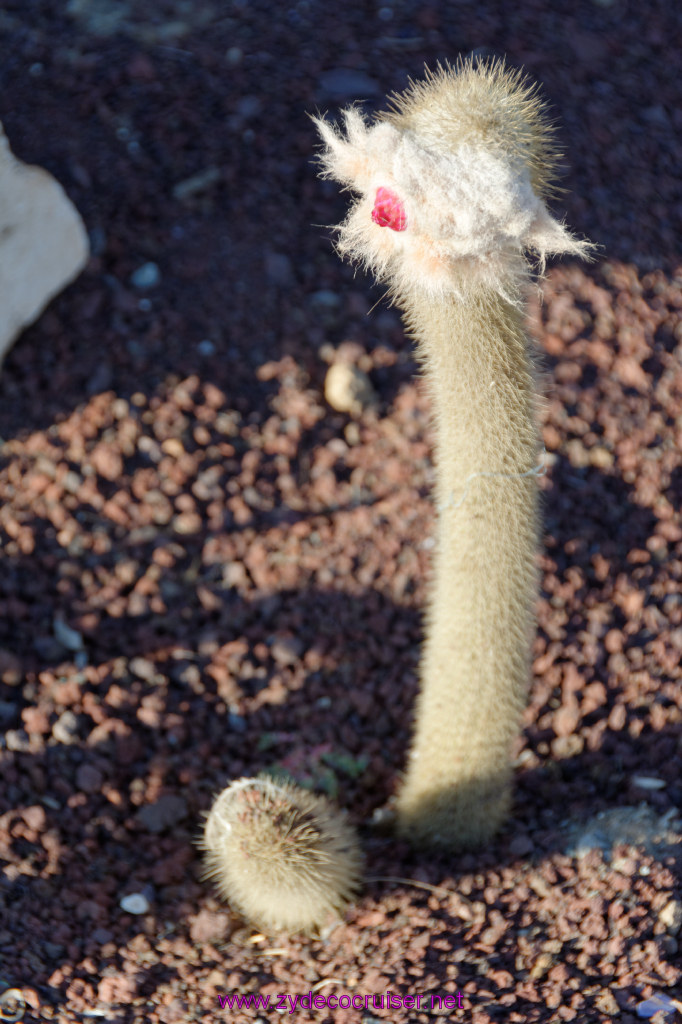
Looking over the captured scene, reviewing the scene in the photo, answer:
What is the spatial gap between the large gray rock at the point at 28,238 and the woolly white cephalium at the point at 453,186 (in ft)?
5.00

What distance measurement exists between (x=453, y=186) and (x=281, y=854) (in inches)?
47.9

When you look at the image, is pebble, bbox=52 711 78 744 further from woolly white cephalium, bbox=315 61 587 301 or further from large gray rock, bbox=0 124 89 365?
woolly white cephalium, bbox=315 61 587 301

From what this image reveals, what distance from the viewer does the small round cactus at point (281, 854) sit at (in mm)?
1711

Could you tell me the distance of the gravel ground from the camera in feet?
6.12

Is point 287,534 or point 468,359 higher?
point 468,359

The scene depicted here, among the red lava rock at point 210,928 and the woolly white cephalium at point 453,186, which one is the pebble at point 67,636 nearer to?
the red lava rock at point 210,928

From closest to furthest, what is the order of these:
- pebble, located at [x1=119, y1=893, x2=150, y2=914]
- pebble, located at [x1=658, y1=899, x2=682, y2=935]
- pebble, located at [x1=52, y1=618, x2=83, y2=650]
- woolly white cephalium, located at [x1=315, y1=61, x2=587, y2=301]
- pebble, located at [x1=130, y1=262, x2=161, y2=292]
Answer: woolly white cephalium, located at [x1=315, y1=61, x2=587, y2=301]
pebble, located at [x1=658, y1=899, x2=682, y2=935]
pebble, located at [x1=119, y1=893, x2=150, y2=914]
pebble, located at [x1=52, y1=618, x2=83, y2=650]
pebble, located at [x1=130, y1=262, x2=161, y2=292]

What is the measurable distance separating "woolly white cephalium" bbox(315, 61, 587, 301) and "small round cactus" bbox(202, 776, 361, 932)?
1.02m

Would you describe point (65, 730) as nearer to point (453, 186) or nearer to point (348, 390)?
point (348, 390)

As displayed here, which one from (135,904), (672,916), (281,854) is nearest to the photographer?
(281,854)

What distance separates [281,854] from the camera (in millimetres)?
1704

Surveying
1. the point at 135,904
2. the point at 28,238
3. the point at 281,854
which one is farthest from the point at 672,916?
the point at 28,238

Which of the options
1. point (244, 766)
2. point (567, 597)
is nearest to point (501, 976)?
point (244, 766)

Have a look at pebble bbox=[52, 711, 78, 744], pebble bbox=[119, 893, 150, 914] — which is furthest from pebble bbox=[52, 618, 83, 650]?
pebble bbox=[119, 893, 150, 914]
